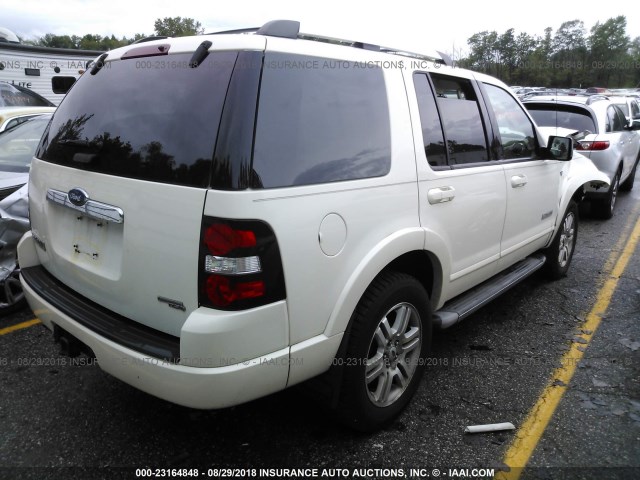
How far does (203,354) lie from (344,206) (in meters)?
0.84

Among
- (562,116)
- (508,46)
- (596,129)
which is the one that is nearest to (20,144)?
(562,116)

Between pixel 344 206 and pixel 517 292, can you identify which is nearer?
pixel 344 206

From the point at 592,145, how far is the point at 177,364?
7256 mm

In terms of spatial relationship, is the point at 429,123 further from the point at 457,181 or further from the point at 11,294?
the point at 11,294

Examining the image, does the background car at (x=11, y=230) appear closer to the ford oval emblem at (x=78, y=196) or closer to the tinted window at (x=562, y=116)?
the ford oval emblem at (x=78, y=196)

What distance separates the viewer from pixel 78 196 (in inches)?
87.4

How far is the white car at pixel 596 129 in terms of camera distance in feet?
23.5

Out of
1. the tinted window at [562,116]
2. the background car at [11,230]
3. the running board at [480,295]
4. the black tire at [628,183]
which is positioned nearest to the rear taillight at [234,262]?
the running board at [480,295]

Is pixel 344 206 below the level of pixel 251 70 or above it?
below

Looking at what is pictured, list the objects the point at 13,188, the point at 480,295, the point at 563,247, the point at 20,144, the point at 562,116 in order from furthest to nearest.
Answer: the point at 562,116 → the point at 20,144 → the point at 563,247 → the point at 13,188 → the point at 480,295

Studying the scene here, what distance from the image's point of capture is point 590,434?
260cm

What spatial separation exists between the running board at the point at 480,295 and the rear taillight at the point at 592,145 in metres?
3.91

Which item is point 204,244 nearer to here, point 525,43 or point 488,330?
point 488,330

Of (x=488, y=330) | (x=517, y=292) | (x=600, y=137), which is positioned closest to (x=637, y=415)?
(x=488, y=330)
